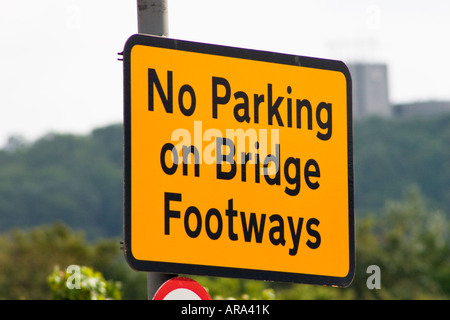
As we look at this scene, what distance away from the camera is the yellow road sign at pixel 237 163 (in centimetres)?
388

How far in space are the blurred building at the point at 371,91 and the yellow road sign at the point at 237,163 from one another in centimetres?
15612

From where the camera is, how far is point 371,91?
547 ft

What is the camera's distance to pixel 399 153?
13550cm

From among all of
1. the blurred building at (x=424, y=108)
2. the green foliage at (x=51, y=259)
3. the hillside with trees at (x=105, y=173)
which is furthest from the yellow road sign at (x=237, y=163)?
the blurred building at (x=424, y=108)

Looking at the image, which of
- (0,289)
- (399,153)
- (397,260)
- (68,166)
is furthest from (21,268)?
(399,153)

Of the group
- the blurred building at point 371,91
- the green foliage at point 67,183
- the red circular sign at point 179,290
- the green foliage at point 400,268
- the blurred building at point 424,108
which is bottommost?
the green foliage at point 400,268

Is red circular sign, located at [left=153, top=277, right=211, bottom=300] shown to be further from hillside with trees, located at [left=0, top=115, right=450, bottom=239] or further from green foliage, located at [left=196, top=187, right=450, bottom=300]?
hillside with trees, located at [left=0, top=115, right=450, bottom=239]

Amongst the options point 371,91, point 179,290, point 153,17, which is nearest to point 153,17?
point 153,17

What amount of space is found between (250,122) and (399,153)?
13333cm

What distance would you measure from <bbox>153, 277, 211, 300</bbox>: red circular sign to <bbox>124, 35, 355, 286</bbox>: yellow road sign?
93mm

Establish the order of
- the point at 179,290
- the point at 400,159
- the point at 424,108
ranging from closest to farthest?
1. the point at 179,290
2. the point at 400,159
3. the point at 424,108

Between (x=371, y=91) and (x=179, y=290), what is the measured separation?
541 feet

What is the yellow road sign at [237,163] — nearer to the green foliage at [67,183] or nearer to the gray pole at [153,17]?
Result: the gray pole at [153,17]

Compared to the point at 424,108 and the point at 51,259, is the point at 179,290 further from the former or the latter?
the point at 424,108
